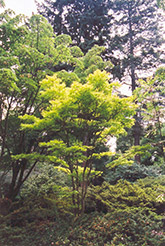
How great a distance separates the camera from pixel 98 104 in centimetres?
409

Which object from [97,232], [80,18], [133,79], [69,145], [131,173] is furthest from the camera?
[133,79]

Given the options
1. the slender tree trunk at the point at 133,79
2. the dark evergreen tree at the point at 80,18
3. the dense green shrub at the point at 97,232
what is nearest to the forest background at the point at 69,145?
the dense green shrub at the point at 97,232

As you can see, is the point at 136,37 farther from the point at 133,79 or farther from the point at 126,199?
the point at 126,199

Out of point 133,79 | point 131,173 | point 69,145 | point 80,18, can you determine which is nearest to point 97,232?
point 69,145

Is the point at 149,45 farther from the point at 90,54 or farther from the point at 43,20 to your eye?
the point at 43,20

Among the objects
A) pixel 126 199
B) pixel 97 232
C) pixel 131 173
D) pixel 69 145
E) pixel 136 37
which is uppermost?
pixel 136 37

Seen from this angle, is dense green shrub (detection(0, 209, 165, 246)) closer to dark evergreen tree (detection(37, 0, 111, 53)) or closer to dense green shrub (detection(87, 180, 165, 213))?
dense green shrub (detection(87, 180, 165, 213))

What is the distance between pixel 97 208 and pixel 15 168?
2673mm

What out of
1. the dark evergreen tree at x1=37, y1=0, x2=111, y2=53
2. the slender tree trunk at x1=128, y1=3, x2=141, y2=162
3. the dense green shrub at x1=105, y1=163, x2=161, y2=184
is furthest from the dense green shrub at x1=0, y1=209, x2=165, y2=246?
the dark evergreen tree at x1=37, y1=0, x2=111, y2=53

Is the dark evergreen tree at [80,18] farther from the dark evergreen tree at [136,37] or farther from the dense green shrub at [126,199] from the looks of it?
the dense green shrub at [126,199]

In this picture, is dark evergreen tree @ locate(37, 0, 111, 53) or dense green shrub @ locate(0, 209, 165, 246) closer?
dense green shrub @ locate(0, 209, 165, 246)

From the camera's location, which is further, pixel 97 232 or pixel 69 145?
pixel 69 145

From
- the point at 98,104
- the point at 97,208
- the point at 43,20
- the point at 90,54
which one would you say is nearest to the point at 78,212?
the point at 97,208

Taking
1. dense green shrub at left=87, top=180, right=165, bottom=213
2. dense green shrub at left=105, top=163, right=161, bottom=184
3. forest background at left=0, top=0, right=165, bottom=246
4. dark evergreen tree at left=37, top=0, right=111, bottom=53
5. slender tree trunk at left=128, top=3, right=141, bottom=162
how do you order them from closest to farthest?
forest background at left=0, top=0, right=165, bottom=246 < dense green shrub at left=87, top=180, right=165, bottom=213 < dense green shrub at left=105, top=163, right=161, bottom=184 < slender tree trunk at left=128, top=3, right=141, bottom=162 < dark evergreen tree at left=37, top=0, right=111, bottom=53
